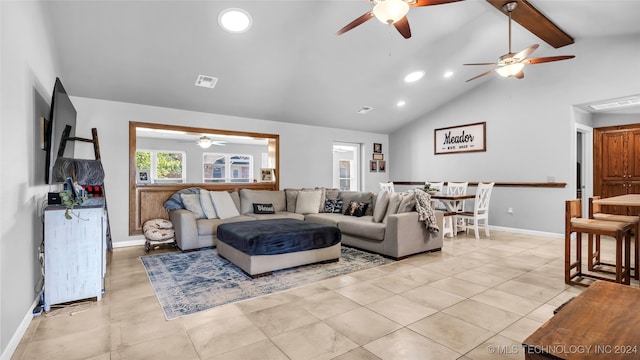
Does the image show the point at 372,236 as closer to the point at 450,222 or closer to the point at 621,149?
the point at 450,222

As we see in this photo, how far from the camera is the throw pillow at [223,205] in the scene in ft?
16.7

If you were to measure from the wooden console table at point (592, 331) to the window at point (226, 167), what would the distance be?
9910 millimetres

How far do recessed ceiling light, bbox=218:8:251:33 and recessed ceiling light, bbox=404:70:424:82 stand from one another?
3.19m

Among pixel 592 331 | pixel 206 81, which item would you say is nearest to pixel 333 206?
pixel 206 81

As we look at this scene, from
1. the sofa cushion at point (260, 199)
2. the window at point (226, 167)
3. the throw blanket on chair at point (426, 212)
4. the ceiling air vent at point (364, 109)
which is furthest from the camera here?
the window at point (226, 167)

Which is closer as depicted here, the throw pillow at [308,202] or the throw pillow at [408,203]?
the throw pillow at [408,203]

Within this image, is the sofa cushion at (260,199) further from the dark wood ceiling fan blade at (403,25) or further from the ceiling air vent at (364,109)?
the dark wood ceiling fan blade at (403,25)

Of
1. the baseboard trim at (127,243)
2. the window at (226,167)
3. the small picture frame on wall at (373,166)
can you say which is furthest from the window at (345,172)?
the baseboard trim at (127,243)

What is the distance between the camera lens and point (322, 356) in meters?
1.92

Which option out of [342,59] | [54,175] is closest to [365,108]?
[342,59]

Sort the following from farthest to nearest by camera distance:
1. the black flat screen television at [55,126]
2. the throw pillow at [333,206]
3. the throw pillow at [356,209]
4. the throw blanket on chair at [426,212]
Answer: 1. the throw pillow at [333,206]
2. the throw pillow at [356,209]
3. the throw blanket on chair at [426,212]
4. the black flat screen television at [55,126]

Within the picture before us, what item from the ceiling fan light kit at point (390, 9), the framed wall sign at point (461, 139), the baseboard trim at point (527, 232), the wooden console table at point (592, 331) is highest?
the ceiling fan light kit at point (390, 9)

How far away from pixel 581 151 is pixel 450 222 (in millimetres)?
3395

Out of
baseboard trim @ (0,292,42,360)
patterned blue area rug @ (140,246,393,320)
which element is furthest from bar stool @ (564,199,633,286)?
baseboard trim @ (0,292,42,360)
